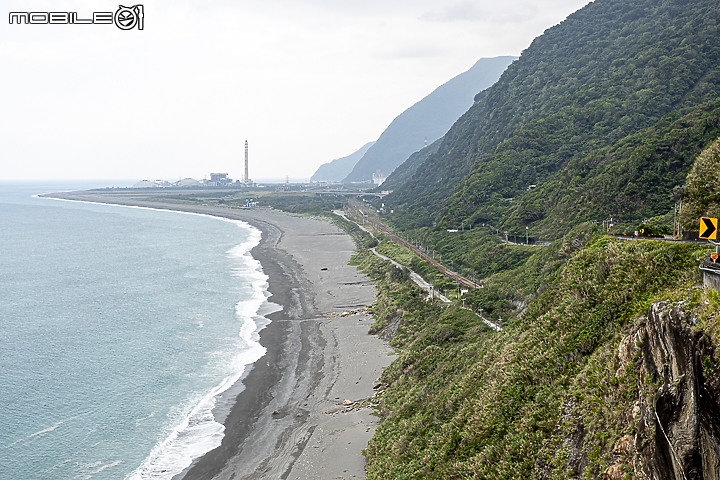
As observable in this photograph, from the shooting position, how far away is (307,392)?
34125 mm

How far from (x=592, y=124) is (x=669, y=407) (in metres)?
82.1

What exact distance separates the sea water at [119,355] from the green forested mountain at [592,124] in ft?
118

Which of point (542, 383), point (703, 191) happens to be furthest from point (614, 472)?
point (703, 191)

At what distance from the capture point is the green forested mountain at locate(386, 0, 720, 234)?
5334cm

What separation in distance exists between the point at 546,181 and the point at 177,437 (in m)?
63.6

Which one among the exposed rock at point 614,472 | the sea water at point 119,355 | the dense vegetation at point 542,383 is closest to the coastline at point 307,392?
the sea water at point 119,355

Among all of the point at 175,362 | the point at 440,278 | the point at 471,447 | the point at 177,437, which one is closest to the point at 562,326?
the point at 471,447

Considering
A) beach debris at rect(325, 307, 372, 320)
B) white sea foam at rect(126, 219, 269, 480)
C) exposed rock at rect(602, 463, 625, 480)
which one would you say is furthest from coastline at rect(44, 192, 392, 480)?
exposed rock at rect(602, 463, 625, 480)

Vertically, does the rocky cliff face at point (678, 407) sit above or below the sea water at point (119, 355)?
above

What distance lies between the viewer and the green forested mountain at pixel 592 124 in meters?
53.3

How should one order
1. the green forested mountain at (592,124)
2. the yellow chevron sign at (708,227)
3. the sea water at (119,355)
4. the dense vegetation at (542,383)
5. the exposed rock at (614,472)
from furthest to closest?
1. the green forested mountain at (592,124)
2. the sea water at (119,355)
3. the dense vegetation at (542,383)
4. the yellow chevron sign at (708,227)
5. the exposed rock at (614,472)

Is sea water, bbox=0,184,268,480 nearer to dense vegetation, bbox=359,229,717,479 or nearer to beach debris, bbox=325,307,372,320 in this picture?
beach debris, bbox=325,307,372,320

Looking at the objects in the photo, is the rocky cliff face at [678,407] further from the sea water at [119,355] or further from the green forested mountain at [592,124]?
the green forested mountain at [592,124]

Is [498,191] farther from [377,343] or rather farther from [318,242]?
[377,343]
